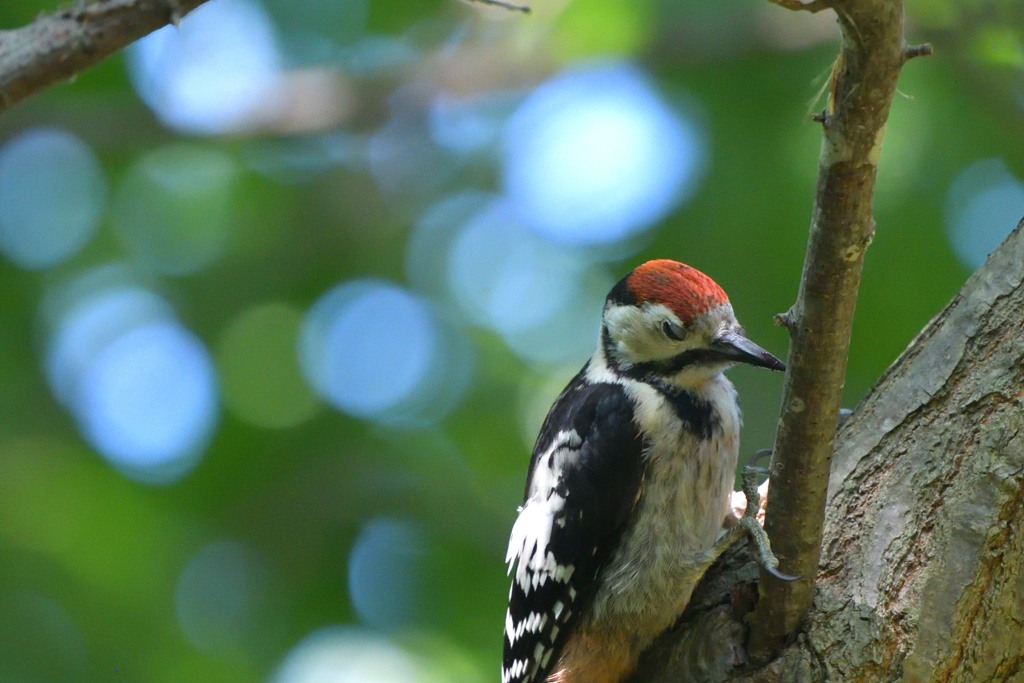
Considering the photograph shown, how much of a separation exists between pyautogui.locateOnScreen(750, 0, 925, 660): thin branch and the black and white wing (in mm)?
530

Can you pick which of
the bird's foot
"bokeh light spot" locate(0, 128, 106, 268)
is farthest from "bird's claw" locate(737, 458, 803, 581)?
"bokeh light spot" locate(0, 128, 106, 268)

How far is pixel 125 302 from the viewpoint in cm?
618

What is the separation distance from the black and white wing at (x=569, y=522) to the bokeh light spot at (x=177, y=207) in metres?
3.74

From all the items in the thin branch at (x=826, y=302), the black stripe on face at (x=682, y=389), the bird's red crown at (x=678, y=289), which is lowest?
the black stripe on face at (x=682, y=389)

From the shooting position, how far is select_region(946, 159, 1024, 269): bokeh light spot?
183 inches

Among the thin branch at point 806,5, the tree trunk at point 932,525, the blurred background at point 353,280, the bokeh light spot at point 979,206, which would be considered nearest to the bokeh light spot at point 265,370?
the blurred background at point 353,280

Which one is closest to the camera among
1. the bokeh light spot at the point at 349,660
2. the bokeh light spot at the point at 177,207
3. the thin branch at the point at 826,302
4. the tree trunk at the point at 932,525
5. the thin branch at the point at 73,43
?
the thin branch at the point at 826,302

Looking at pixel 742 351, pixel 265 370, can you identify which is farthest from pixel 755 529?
pixel 265 370

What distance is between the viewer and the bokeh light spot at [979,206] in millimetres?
4637

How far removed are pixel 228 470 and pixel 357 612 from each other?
103 centimetres

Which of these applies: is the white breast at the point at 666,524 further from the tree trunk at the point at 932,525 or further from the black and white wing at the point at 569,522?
the tree trunk at the point at 932,525

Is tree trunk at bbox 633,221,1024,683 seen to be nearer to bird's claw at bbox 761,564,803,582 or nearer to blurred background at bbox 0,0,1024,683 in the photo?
bird's claw at bbox 761,564,803,582

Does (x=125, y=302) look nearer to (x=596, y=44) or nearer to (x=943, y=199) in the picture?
(x=596, y=44)

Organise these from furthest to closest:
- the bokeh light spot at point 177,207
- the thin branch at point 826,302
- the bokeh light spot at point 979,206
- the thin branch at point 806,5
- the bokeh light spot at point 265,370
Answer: the bokeh light spot at point 177,207
the bokeh light spot at point 265,370
the bokeh light spot at point 979,206
the thin branch at point 826,302
the thin branch at point 806,5
